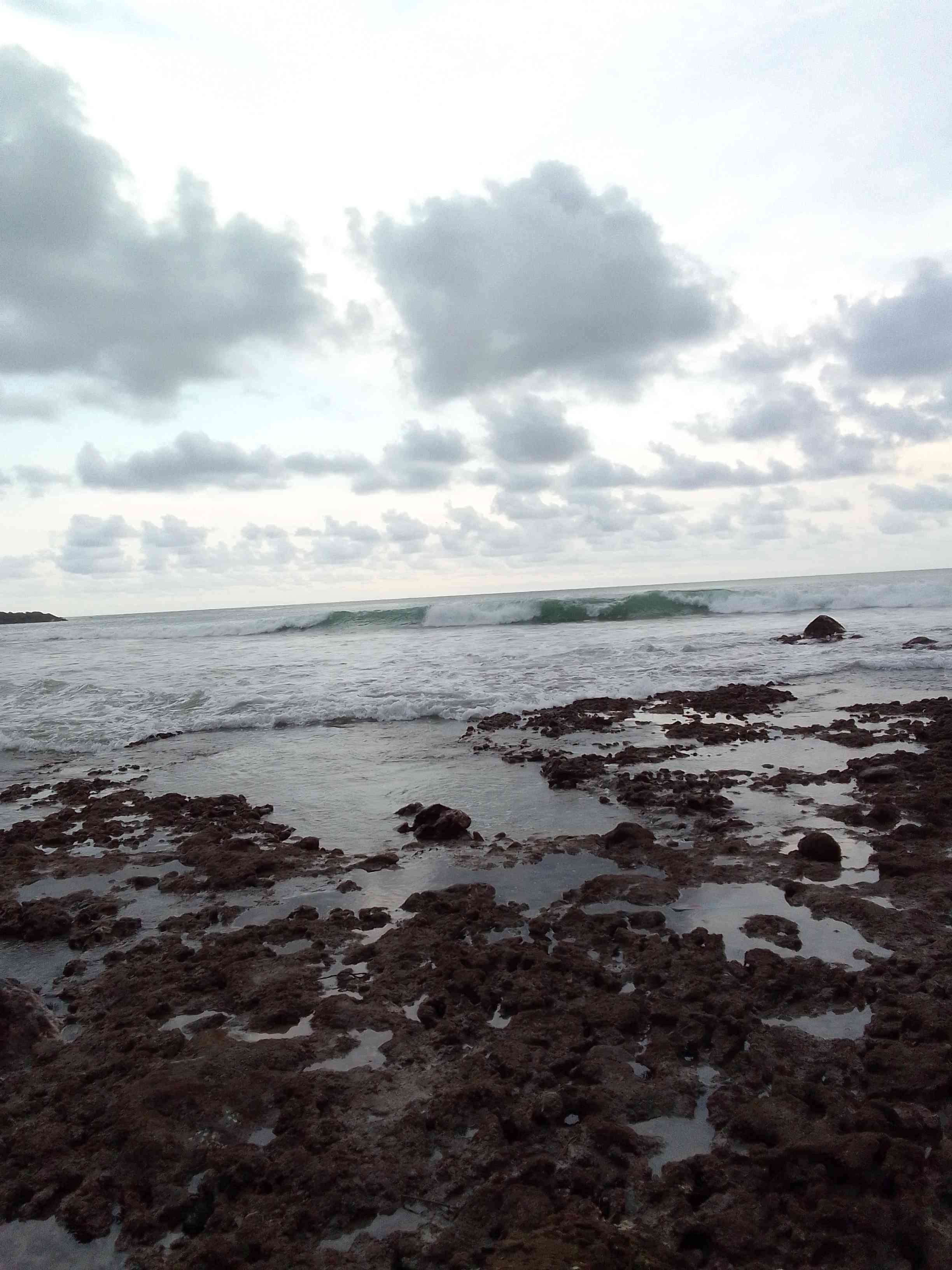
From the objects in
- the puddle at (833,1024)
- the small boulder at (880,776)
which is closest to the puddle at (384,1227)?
the puddle at (833,1024)

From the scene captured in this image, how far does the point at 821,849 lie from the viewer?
561cm

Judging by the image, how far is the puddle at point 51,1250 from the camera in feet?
8.19

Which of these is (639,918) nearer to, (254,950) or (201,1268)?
(254,950)

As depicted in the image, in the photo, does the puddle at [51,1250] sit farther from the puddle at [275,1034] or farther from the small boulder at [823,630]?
the small boulder at [823,630]

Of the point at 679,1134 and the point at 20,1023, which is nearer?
the point at 679,1134

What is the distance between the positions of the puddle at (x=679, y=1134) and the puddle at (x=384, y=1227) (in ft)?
2.79

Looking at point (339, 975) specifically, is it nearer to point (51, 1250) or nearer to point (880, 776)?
point (51, 1250)

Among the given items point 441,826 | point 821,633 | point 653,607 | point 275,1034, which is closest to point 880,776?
point 441,826

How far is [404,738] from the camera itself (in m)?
11.3

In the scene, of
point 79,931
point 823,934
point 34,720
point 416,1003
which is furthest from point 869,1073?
point 34,720

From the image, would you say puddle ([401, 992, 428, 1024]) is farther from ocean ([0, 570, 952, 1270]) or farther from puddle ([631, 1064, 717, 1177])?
puddle ([631, 1064, 717, 1177])

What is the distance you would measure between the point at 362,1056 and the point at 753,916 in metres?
2.64

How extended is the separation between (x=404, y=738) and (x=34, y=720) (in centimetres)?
749

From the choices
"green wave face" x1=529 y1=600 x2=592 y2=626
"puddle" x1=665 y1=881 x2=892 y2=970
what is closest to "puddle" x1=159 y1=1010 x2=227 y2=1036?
"puddle" x1=665 y1=881 x2=892 y2=970
